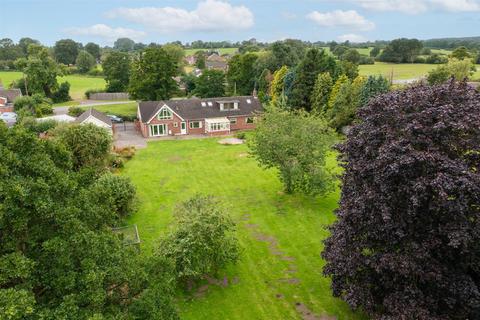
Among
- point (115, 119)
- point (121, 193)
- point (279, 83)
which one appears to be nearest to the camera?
point (121, 193)

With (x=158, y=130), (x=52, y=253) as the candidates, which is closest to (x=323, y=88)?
(x=158, y=130)

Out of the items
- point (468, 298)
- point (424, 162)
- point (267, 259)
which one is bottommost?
point (267, 259)

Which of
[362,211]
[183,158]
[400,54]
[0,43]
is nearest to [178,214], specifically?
[362,211]

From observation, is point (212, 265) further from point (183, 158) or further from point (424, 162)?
point (183, 158)

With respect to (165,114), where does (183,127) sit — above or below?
below

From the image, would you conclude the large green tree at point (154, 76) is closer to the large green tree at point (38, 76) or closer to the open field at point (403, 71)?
the large green tree at point (38, 76)

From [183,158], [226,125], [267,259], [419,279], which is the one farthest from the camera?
[226,125]

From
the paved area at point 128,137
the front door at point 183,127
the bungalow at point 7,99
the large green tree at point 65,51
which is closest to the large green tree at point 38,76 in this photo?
the bungalow at point 7,99

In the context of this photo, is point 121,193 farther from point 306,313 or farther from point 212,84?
point 212,84

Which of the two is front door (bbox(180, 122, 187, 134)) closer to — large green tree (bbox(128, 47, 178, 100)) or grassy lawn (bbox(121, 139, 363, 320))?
grassy lawn (bbox(121, 139, 363, 320))
